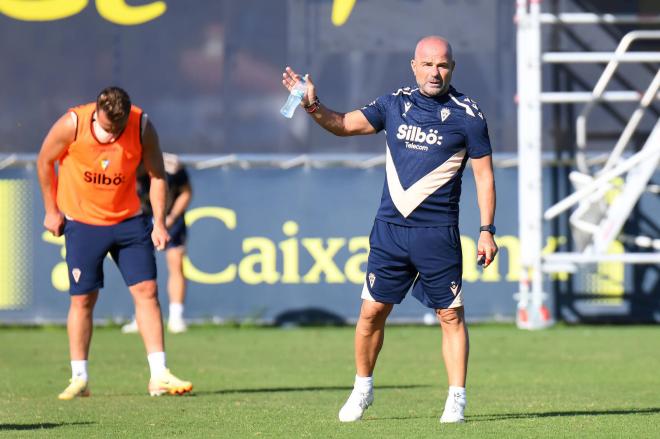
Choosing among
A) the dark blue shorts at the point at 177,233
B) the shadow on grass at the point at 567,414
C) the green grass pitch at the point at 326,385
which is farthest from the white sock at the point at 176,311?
the shadow on grass at the point at 567,414

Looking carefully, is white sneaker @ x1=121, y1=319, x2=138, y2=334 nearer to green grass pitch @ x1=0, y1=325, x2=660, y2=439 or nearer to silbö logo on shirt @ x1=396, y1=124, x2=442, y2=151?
green grass pitch @ x1=0, y1=325, x2=660, y2=439

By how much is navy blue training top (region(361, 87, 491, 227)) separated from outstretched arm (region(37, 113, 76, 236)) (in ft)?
7.73

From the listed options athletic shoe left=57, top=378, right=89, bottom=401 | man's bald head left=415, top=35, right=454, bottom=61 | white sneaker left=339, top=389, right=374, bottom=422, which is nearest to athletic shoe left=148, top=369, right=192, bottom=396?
athletic shoe left=57, top=378, right=89, bottom=401

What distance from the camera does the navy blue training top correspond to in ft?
24.6

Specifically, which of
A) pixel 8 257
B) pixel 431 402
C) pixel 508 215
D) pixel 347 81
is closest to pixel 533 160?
pixel 508 215

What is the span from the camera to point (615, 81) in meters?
16.0

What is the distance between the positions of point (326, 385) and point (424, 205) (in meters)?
2.99

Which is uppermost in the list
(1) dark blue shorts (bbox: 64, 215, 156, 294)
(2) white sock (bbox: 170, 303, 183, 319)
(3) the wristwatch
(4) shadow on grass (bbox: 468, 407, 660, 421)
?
(3) the wristwatch

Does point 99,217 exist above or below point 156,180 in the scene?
below

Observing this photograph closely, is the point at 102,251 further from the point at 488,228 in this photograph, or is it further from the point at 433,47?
the point at 433,47

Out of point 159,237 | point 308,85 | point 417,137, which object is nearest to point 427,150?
point 417,137

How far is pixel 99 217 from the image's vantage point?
9336 mm

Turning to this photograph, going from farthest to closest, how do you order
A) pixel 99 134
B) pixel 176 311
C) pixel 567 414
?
pixel 176 311 < pixel 99 134 < pixel 567 414

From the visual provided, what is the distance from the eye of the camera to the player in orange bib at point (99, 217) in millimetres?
9211
